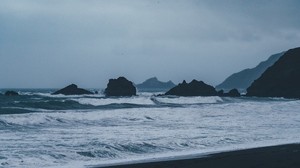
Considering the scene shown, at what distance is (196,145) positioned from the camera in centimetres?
1756

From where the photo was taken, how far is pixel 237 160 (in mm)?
13539

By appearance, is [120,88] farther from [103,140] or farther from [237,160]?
[237,160]

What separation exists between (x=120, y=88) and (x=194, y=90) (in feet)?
47.6

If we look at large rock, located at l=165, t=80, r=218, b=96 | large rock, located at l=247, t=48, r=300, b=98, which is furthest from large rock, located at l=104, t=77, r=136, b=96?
large rock, located at l=247, t=48, r=300, b=98

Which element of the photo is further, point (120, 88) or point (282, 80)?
point (282, 80)

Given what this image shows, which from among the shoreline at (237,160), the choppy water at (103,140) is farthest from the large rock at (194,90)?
the shoreline at (237,160)

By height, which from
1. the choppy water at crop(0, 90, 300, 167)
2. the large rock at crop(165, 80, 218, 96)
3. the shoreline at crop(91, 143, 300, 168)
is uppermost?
the large rock at crop(165, 80, 218, 96)

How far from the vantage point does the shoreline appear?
494 inches

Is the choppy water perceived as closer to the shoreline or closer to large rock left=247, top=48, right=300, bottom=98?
the shoreline

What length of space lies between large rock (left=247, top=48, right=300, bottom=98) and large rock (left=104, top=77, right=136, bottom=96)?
24.2 metres

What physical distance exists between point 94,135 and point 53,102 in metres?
24.7

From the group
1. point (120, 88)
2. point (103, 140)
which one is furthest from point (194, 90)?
point (103, 140)

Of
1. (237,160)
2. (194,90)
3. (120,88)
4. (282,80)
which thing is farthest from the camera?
(282,80)

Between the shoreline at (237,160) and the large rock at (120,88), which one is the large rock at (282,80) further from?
the shoreline at (237,160)
